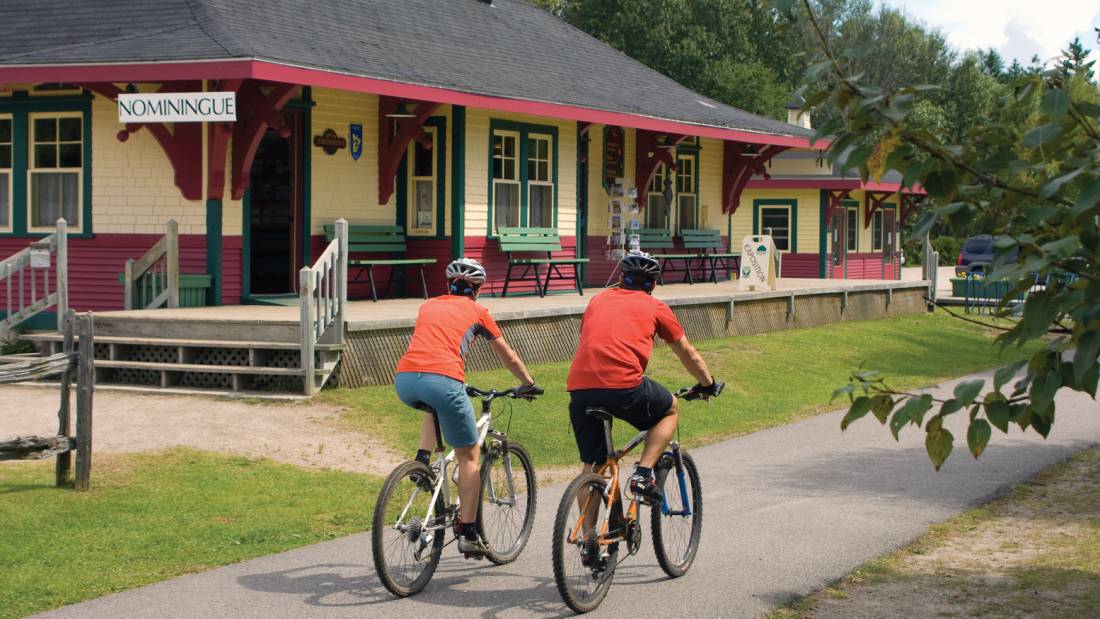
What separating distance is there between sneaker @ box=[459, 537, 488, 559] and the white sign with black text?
30.3 feet

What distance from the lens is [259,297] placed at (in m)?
17.9

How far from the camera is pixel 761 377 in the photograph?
736 inches

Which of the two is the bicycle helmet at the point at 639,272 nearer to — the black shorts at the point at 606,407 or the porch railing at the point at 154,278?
the black shorts at the point at 606,407

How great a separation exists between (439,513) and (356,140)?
1283cm

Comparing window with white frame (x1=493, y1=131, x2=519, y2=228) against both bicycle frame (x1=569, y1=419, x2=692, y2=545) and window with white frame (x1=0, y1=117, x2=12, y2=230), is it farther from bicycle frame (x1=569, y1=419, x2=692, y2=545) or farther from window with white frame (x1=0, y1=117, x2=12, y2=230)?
bicycle frame (x1=569, y1=419, x2=692, y2=545)

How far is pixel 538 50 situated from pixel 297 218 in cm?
799

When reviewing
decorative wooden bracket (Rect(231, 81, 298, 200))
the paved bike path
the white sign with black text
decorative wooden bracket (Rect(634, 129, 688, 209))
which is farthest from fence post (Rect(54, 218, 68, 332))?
decorative wooden bracket (Rect(634, 129, 688, 209))

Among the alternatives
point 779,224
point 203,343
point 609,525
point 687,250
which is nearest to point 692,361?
point 609,525

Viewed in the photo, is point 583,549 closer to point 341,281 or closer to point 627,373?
point 627,373

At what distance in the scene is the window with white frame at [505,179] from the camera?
850 inches

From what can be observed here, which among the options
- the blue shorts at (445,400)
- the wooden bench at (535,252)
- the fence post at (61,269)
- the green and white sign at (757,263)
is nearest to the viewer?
the blue shorts at (445,400)

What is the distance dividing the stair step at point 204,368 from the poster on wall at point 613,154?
11856 mm

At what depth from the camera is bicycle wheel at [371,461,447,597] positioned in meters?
7.18

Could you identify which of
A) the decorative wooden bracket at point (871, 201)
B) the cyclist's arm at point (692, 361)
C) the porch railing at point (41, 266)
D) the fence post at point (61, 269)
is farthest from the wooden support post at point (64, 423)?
the decorative wooden bracket at point (871, 201)
